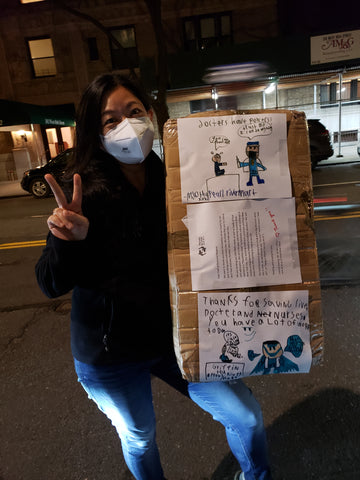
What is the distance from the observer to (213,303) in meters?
1.31

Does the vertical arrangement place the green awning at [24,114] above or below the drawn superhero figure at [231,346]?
above

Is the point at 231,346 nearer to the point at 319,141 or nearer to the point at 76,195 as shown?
the point at 76,195

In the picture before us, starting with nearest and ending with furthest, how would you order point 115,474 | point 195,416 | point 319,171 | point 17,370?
1. point 115,474
2. point 195,416
3. point 17,370
4. point 319,171

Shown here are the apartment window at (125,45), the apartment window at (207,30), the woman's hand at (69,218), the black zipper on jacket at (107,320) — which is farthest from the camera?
the apartment window at (125,45)

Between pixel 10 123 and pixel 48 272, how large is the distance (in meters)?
15.8

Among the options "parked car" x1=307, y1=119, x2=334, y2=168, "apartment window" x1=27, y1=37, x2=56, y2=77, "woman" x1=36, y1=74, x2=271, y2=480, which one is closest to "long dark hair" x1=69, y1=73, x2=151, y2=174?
"woman" x1=36, y1=74, x2=271, y2=480

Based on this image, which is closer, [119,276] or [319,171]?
[119,276]

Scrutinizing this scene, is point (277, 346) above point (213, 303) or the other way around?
the other way around

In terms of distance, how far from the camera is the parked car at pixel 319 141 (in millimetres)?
12453

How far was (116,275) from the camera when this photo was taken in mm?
1376

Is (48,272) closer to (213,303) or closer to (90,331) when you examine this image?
(90,331)

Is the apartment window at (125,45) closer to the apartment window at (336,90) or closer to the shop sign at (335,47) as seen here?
the shop sign at (335,47)

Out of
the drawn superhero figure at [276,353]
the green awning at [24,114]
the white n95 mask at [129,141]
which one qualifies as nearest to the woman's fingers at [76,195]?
the white n95 mask at [129,141]

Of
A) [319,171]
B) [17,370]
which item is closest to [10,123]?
[319,171]
